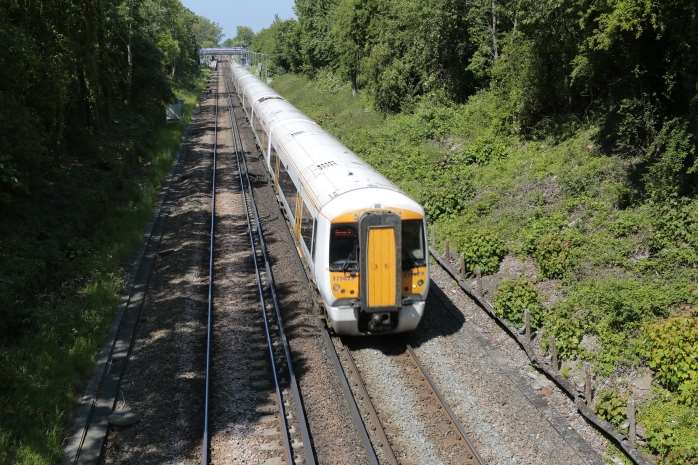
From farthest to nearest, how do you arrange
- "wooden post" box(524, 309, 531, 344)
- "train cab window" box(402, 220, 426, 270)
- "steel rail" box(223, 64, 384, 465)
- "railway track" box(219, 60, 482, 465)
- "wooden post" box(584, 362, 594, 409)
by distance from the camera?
"wooden post" box(524, 309, 531, 344) → "train cab window" box(402, 220, 426, 270) → "wooden post" box(584, 362, 594, 409) → "railway track" box(219, 60, 482, 465) → "steel rail" box(223, 64, 384, 465)

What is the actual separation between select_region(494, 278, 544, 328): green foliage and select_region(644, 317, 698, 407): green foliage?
8.68ft

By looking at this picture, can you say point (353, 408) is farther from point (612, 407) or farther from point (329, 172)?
point (329, 172)

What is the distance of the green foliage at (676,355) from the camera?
30.6ft

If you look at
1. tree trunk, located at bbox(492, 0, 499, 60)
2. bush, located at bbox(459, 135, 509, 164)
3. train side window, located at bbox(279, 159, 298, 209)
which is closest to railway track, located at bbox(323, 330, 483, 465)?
→ train side window, located at bbox(279, 159, 298, 209)

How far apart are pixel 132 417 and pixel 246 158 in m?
23.3

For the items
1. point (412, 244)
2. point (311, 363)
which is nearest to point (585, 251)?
point (412, 244)

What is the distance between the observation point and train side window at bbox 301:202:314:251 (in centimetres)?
1311

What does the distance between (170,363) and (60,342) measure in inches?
99.9

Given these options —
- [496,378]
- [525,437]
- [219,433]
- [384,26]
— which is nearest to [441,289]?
[496,378]

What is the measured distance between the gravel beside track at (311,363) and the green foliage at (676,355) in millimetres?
5307

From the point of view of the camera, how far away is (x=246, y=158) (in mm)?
32031

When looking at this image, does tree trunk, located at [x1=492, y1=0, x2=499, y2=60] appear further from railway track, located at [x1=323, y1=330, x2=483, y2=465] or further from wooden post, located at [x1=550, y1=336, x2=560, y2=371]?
railway track, located at [x1=323, y1=330, x2=483, y2=465]

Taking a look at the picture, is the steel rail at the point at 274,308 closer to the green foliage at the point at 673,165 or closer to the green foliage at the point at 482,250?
the green foliage at the point at 482,250

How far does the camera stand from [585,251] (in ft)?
43.9
